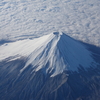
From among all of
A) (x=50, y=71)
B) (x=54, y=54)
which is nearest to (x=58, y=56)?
(x=54, y=54)

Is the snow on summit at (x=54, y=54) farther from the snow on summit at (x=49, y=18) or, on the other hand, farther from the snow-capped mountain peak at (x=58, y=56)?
the snow on summit at (x=49, y=18)

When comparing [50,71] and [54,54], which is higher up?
[54,54]

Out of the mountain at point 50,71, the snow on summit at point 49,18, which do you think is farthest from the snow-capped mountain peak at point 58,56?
the snow on summit at point 49,18

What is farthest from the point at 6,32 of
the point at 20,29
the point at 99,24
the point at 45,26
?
the point at 99,24

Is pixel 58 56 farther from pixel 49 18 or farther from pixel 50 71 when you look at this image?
pixel 49 18

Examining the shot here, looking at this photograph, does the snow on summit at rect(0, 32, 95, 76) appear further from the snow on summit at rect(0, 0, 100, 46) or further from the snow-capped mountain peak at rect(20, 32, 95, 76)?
the snow on summit at rect(0, 0, 100, 46)

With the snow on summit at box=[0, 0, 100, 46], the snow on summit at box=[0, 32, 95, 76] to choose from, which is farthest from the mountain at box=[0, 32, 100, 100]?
the snow on summit at box=[0, 0, 100, 46]

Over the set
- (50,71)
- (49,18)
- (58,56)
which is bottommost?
(49,18)

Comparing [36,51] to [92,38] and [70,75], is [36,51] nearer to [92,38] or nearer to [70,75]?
[70,75]
